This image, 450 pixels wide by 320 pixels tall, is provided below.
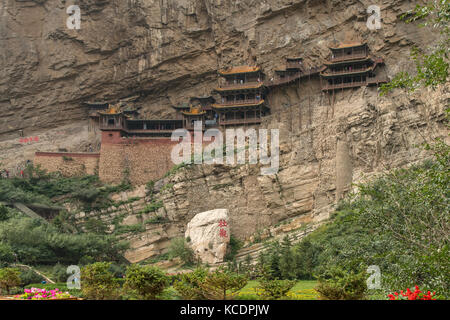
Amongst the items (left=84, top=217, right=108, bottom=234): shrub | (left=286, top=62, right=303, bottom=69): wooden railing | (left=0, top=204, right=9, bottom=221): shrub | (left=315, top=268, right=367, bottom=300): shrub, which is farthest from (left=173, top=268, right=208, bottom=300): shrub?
(left=286, top=62, right=303, bottom=69): wooden railing

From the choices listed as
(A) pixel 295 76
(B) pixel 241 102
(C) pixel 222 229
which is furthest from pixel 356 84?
(C) pixel 222 229

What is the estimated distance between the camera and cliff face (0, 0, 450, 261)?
88.4 ft

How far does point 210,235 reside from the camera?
86.2 feet

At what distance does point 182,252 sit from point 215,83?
56.7 ft

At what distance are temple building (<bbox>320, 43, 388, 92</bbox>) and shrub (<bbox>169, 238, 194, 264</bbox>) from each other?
13508 millimetres

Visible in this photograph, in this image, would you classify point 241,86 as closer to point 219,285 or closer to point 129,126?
point 129,126

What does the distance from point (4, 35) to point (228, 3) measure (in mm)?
19502

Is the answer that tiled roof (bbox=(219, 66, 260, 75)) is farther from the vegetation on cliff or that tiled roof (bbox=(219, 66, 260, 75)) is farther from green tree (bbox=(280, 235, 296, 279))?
the vegetation on cliff

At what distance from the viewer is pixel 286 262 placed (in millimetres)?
19734

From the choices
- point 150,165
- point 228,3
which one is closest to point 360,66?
point 228,3

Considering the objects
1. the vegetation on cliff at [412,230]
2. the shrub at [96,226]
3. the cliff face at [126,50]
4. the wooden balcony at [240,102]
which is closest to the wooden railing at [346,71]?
the cliff face at [126,50]

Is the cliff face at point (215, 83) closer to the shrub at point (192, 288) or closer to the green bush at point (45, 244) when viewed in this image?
the green bush at point (45, 244)
